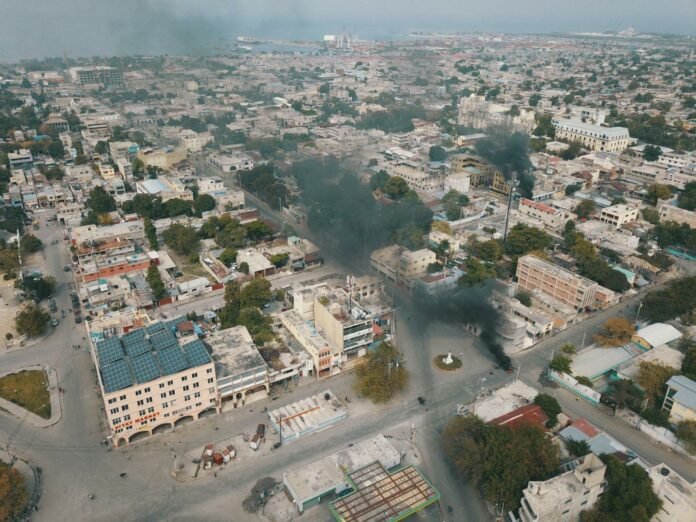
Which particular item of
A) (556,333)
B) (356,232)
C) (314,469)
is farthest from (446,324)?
(314,469)

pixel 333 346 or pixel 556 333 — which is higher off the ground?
pixel 333 346

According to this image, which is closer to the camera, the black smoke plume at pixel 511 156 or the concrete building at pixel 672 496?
the concrete building at pixel 672 496

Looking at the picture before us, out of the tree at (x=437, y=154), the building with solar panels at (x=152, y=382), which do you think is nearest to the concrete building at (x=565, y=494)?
the building with solar panels at (x=152, y=382)

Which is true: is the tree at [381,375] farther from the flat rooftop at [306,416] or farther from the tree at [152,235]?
the tree at [152,235]

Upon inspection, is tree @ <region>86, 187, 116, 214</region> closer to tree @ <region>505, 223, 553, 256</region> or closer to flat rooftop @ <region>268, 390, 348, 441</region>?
flat rooftop @ <region>268, 390, 348, 441</region>

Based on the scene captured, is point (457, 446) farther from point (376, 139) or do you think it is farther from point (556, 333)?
point (376, 139)

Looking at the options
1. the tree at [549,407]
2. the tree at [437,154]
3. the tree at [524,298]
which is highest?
the tree at [437,154]

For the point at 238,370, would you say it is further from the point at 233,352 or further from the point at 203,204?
the point at 203,204
